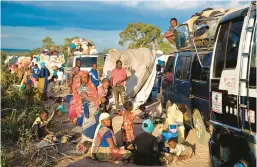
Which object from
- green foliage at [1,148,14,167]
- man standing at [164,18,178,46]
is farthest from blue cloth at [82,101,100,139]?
man standing at [164,18,178,46]

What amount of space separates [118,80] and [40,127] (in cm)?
491

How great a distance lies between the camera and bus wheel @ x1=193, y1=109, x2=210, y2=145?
7879 millimetres

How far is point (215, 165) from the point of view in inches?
208

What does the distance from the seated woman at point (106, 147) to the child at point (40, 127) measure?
1885 mm

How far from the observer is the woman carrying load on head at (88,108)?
758 cm

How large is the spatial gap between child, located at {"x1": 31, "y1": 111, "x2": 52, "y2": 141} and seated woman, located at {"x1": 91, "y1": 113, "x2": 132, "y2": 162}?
1885 millimetres

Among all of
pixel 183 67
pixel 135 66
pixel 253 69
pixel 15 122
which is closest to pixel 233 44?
pixel 253 69

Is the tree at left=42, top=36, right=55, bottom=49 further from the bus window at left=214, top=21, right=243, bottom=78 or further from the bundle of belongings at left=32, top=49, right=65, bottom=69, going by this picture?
the bus window at left=214, top=21, right=243, bottom=78

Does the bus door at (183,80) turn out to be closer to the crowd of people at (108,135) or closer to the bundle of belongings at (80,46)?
the crowd of people at (108,135)

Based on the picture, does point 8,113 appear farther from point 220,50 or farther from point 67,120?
point 220,50

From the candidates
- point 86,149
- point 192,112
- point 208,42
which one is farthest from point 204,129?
point 86,149

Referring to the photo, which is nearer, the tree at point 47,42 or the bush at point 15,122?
the bush at point 15,122

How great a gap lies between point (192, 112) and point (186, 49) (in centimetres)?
170

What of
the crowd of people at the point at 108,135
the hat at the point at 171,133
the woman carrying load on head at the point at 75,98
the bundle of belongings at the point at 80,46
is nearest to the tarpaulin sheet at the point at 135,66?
the woman carrying load on head at the point at 75,98
